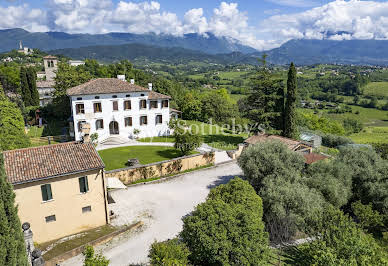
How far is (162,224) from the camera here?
Answer: 18484mm

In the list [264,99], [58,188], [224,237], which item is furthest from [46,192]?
[264,99]

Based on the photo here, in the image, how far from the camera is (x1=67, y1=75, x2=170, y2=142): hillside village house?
115ft

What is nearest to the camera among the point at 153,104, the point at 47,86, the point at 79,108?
the point at 79,108

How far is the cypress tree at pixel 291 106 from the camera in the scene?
116 feet

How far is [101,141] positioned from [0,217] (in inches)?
1075

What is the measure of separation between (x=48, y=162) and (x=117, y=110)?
837 inches

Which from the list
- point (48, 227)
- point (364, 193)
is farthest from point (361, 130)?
point (48, 227)

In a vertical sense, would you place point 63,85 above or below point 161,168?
above

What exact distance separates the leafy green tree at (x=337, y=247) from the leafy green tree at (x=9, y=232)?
12.8m

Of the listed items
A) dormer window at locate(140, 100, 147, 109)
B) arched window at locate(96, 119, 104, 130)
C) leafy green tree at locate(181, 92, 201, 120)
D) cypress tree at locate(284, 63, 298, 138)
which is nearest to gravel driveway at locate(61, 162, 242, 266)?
cypress tree at locate(284, 63, 298, 138)

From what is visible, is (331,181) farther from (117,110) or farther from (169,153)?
(117,110)

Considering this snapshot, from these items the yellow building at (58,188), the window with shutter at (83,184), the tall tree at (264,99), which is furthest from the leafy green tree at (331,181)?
the window with shutter at (83,184)

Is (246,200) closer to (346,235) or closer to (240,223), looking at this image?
(240,223)

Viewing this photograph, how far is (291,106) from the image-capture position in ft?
117
